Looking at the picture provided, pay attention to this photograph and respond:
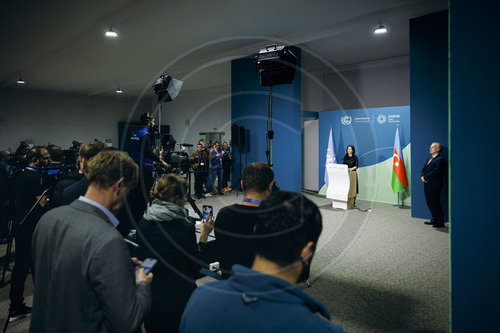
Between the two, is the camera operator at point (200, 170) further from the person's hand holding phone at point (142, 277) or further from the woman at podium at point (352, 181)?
the person's hand holding phone at point (142, 277)

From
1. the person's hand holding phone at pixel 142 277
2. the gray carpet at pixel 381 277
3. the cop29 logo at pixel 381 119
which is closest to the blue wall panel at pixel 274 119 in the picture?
the cop29 logo at pixel 381 119

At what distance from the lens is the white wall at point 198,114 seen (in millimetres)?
13117

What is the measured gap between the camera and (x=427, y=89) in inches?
217

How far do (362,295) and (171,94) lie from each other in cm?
338

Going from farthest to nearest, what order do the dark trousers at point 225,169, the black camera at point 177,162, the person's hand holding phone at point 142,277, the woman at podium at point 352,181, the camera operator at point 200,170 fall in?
the dark trousers at point 225,169, the camera operator at point 200,170, the woman at podium at point 352,181, the black camera at point 177,162, the person's hand holding phone at point 142,277

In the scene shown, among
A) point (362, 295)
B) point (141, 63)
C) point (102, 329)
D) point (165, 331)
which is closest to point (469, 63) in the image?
point (102, 329)

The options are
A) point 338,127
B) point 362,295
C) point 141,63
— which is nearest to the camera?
point 362,295

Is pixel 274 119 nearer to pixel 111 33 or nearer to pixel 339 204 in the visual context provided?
pixel 339 204

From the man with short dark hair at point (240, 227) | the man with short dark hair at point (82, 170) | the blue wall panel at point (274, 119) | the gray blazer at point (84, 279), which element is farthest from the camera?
the blue wall panel at point (274, 119)

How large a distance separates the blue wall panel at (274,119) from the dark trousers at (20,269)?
5.58m

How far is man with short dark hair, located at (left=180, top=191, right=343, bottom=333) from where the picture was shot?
694 mm

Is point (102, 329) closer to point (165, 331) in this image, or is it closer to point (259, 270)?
point (165, 331)

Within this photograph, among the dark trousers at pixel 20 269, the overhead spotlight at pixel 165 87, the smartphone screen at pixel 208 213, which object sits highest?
the overhead spotlight at pixel 165 87

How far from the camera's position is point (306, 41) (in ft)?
22.8
